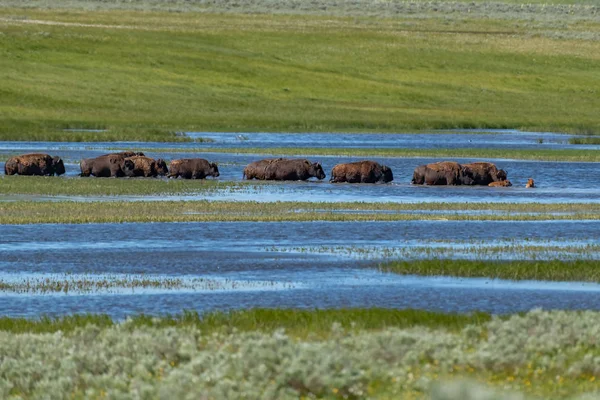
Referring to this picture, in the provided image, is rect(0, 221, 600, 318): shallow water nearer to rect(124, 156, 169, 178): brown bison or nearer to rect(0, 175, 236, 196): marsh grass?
rect(0, 175, 236, 196): marsh grass

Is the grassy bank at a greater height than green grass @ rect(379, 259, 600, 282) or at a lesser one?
greater

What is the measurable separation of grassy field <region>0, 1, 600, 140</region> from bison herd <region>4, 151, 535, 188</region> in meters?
17.5

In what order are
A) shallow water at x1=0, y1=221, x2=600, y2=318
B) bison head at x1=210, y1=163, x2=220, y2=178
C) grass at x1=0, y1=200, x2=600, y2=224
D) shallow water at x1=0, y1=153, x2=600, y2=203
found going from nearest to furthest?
shallow water at x1=0, y1=221, x2=600, y2=318, grass at x1=0, y1=200, x2=600, y2=224, shallow water at x1=0, y1=153, x2=600, y2=203, bison head at x1=210, y1=163, x2=220, y2=178

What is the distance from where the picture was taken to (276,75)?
87562mm

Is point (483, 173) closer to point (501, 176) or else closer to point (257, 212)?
point (501, 176)

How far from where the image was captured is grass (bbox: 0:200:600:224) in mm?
27031

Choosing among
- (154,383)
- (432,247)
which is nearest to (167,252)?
(432,247)

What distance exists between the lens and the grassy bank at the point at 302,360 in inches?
426

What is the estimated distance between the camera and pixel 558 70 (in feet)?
322

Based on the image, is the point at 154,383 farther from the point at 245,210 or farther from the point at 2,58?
the point at 2,58

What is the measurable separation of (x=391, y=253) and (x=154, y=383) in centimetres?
1143

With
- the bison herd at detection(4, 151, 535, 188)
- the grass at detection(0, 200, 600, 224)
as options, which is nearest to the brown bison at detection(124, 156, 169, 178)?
the bison herd at detection(4, 151, 535, 188)

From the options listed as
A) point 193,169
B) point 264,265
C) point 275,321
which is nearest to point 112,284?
point 264,265

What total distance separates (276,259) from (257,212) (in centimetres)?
685
